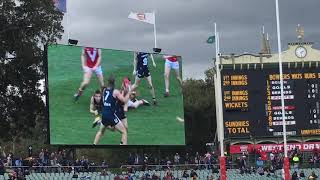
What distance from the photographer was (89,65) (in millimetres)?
34406

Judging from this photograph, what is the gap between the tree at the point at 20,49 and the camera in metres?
24.8

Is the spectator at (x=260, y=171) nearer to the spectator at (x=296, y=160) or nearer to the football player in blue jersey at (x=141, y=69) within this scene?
the spectator at (x=296, y=160)

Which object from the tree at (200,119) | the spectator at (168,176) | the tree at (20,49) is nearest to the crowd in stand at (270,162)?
the spectator at (168,176)

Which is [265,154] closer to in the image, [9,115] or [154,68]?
[154,68]

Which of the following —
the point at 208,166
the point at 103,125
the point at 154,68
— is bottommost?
the point at 208,166

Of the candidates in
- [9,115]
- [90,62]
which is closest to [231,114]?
[90,62]

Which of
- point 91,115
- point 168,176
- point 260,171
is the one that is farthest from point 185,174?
point 91,115

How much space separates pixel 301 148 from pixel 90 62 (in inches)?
537

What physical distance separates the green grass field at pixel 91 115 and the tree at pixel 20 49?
5.58 metres

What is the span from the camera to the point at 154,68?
1469 inches

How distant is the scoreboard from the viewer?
37.4m

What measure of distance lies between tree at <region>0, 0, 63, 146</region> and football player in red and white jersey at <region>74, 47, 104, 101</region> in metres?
6.83

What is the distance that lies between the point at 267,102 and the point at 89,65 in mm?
10354

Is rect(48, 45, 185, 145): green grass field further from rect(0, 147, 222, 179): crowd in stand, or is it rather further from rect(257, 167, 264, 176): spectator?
rect(257, 167, 264, 176): spectator
